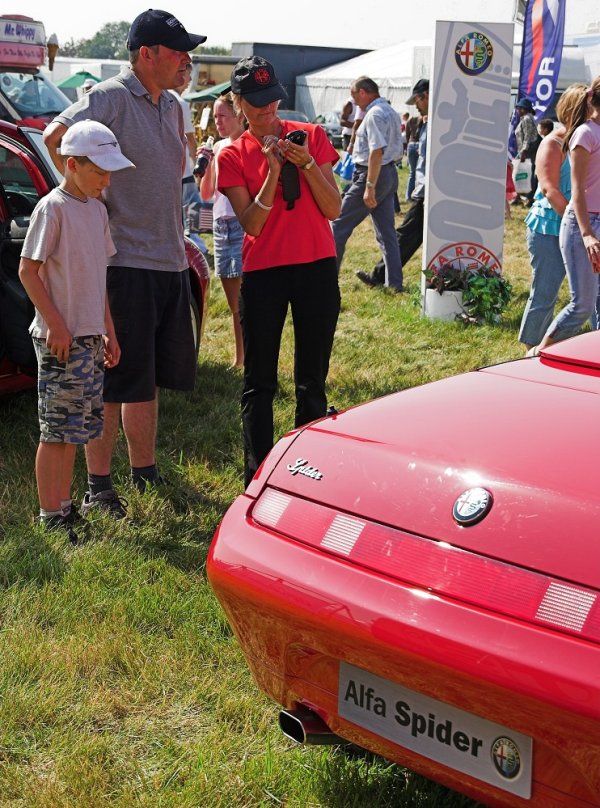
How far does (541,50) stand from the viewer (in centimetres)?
1800

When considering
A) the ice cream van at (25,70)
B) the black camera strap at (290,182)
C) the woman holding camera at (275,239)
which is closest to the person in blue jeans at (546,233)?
the woman holding camera at (275,239)

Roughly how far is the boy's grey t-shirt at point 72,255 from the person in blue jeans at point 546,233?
3.34m

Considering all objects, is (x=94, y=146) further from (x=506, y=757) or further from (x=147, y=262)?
(x=506, y=757)

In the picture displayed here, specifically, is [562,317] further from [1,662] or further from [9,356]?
[1,662]

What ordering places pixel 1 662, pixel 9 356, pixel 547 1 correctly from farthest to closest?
1. pixel 547 1
2. pixel 9 356
3. pixel 1 662

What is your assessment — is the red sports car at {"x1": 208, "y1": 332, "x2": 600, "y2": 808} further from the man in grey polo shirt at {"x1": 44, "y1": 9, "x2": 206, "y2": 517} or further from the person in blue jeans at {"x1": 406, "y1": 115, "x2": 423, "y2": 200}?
the person in blue jeans at {"x1": 406, "y1": 115, "x2": 423, "y2": 200}

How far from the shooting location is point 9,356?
484 cm

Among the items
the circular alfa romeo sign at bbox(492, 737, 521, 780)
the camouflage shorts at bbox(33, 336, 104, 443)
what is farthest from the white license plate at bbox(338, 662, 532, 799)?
the camouflage shorts at bbox(33, 336, 104, 443)

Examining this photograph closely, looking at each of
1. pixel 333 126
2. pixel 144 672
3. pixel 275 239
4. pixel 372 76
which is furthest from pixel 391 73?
pixel 144 672

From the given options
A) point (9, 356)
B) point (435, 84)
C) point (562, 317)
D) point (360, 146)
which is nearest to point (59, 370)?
point (9, 356)

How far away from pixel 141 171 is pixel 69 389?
94 centimetres

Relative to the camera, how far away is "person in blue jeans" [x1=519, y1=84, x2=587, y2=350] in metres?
6.31

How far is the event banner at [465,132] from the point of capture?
821cm

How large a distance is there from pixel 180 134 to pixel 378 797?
2881 millimetres
